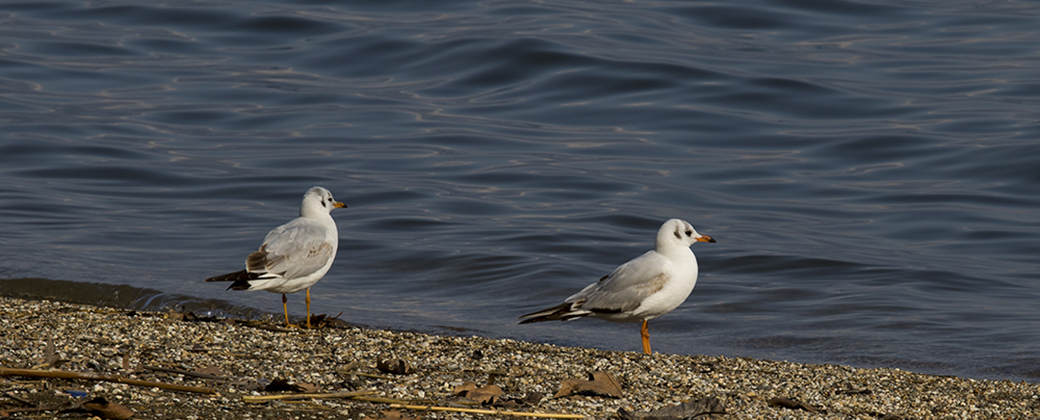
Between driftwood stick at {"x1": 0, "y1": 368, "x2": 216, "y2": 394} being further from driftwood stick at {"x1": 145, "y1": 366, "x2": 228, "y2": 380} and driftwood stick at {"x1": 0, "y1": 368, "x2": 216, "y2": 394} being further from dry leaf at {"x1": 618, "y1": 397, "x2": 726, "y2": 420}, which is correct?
dry leaf at {"x1": 618, "y1": 397, "x2": 726, "y2": 420}

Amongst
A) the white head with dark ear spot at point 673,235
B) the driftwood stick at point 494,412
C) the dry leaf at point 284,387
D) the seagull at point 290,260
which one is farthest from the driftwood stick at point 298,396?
the white head with dark ear spot at point 673,235

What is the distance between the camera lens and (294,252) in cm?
773

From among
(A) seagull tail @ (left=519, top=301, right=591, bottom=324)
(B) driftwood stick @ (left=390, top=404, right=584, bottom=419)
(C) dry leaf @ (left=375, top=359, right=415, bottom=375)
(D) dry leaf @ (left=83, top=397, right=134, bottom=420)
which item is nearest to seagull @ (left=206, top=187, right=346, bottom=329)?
(A) seagull tail @ (left=519, top=301, right=591, bottom=324)

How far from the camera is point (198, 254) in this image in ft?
39.2

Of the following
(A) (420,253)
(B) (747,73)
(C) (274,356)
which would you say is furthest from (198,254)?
(B) (747,73)

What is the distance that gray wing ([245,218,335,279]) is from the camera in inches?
299

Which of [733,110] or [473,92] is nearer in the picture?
[733,110]

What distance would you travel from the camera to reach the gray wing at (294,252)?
24.9 ft

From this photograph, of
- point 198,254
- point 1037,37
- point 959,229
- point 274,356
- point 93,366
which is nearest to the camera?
point 93,366

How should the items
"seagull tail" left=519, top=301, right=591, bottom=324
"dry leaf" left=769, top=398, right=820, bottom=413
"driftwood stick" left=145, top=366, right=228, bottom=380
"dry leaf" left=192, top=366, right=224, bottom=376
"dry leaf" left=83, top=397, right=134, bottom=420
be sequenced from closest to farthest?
1. "dry leaf" left=83, top=397, right=134, bottom=420
2. "driftwood stick" left=145, top=366, right=228, bottom=380
3. "dry leaf" left=192, top=366, right=224, bottom=376
4. "dry leaf" left=769, top=398, right=820, bottom=413
5. "seagull tail" left=519, top=301, right=591, bottom=324

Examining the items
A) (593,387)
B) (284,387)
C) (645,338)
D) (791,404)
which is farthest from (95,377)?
(645,338)

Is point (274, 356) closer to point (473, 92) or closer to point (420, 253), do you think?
point (420, 253)

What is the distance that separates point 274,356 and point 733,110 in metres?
14.8

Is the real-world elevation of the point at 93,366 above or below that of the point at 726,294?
above
